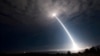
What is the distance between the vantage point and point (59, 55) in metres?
45.5

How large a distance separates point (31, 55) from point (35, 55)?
4.03 feet

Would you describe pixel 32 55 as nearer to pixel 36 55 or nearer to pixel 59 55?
pixel 36 55

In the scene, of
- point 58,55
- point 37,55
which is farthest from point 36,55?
point 58,55

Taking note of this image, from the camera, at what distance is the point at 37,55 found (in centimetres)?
4575

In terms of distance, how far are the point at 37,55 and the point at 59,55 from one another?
22.1 feet

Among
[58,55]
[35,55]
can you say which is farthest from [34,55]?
[58,55]

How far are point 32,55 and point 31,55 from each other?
361 mm

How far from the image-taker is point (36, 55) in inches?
1796

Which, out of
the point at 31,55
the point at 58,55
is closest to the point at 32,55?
the point at 31,55

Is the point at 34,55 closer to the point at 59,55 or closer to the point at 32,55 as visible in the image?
the point at 32,55

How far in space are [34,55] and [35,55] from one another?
33cm

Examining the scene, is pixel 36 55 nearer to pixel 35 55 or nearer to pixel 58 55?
pixel 35 55

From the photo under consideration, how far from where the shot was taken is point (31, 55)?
4562 cm

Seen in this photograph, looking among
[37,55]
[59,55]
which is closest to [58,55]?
[59,55]
